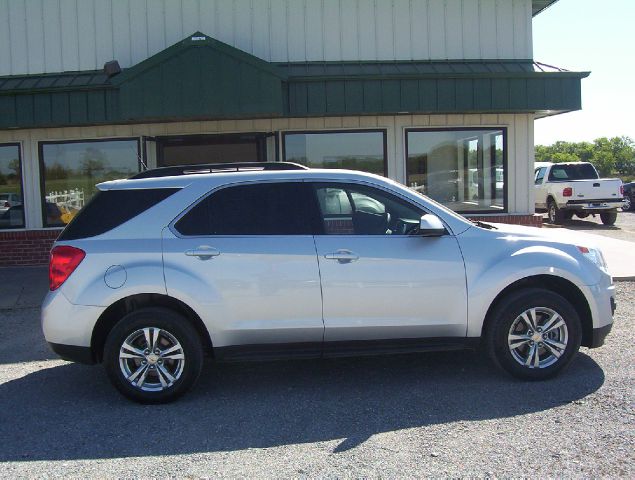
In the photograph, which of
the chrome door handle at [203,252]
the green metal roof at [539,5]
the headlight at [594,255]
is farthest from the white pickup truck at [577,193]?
the chrome door handle at [203,252]

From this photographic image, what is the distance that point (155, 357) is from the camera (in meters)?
5.08

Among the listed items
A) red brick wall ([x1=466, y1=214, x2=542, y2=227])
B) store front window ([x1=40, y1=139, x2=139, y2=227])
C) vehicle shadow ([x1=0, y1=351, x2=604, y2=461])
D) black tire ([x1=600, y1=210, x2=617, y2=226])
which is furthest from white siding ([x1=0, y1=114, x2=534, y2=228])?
black tire ([x1=600, y1=210, x2=617, y2=226])

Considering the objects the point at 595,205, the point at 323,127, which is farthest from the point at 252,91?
the point at 595,205

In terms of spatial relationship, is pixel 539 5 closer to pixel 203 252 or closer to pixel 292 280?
pixel 292 280

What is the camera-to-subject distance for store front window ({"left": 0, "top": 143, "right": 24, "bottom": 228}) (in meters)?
11.8

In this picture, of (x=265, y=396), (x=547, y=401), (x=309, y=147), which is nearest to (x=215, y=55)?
(x=309, y=147)

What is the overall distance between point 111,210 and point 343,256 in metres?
1.91

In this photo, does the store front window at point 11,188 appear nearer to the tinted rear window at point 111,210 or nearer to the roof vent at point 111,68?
the roof vent at point 111,68

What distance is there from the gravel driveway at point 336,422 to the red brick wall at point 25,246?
5.80 meters

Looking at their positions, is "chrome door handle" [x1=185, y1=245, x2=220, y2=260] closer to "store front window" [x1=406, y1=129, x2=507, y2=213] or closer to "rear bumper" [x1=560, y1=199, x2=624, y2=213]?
"store front window" [x1=406, y1=129, x2=507, y2=213]

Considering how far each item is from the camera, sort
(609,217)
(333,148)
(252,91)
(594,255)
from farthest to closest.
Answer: (609,217) → (333,148) → (252,91) → (594,255)

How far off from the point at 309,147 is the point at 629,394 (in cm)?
765

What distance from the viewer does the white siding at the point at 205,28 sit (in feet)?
37.1

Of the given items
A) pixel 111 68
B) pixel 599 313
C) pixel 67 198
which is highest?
pixel 111 68
